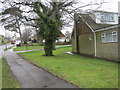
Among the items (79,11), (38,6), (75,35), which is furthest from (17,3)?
(75,35)

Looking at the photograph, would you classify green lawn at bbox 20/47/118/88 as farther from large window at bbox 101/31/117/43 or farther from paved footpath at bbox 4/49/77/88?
large window at bbox 101/31/117/43

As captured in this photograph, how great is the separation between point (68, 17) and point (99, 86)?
492 inches

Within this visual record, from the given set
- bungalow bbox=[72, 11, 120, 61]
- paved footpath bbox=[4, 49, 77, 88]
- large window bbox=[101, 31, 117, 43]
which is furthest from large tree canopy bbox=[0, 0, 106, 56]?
paved footpath bbox=[4, 49, 77, 88]

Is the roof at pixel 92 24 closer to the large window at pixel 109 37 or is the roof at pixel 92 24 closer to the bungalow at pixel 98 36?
the bungalow at pixel 98 36

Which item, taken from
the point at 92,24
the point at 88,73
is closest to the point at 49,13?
the point at 92,24

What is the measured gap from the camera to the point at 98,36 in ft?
49.8

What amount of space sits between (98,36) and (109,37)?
1878 millimetres

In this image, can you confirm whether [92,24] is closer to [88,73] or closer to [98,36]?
[98,36]

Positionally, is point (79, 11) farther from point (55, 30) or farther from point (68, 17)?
point (55, 30)

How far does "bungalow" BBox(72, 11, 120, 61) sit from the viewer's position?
12.8 metres

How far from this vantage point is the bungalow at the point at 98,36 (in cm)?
1277

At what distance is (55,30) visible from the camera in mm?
16578

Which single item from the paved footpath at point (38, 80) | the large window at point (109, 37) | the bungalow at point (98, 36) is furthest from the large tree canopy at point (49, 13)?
the paved footpath at point (38, 80)

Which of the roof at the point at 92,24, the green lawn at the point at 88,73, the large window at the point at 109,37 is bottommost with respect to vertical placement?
the green lawn at the point at 88,73
